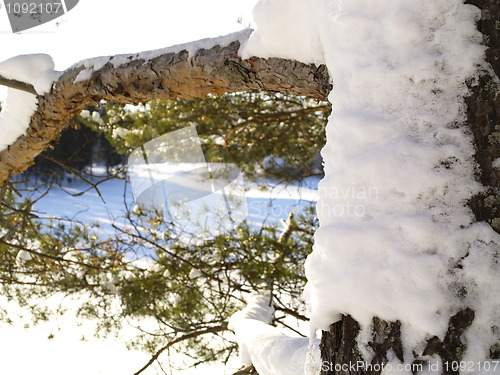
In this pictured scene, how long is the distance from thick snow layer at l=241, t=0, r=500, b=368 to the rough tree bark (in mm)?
11

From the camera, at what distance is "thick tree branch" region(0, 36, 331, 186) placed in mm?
894

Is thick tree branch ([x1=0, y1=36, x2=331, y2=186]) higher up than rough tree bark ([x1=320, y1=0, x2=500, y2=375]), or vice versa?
thick tree branch ([x1=0, y1=36, x2=331, y2=186])

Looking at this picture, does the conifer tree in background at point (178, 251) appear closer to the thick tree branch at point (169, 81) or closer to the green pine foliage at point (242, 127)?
the green pine foliage at point (242, 127)

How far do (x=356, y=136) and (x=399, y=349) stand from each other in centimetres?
30

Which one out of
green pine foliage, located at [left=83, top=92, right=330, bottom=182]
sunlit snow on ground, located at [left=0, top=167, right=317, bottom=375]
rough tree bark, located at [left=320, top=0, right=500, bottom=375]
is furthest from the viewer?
sunlit snow on ground, located at [left=0, top=167, right=317, bottom=375]

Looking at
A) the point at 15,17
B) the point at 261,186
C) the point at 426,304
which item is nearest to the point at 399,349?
the point at 426,304

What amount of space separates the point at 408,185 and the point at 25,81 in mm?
1314

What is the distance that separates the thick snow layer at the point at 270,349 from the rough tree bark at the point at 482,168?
0.17 meters

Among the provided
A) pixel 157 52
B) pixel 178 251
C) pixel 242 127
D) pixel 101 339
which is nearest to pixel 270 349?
pixel 157 52

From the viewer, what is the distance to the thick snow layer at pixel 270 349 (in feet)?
2.96

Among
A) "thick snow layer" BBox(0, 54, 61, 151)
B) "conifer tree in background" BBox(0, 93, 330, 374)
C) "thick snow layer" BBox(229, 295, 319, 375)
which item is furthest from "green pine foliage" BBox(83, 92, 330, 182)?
"thick snow layer" BBox(229, 295, 319, 375)

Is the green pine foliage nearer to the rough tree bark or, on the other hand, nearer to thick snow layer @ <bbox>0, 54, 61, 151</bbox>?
thick snow layer @ <bbox>0, 54, 61, 151</bbox>

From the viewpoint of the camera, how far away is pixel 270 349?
111cm

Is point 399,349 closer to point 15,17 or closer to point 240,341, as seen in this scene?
point 240,341
